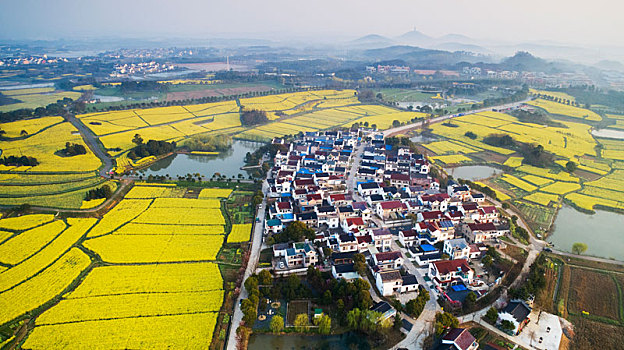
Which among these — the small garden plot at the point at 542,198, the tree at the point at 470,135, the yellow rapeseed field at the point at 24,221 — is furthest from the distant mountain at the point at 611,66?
the yellow rapeseed field at the point at 24,221

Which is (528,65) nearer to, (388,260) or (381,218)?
(381,218)

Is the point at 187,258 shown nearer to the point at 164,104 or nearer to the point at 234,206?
the point at 234,206

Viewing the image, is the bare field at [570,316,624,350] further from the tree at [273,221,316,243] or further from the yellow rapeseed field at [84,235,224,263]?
the yellow rapeseed field at [84,235,224,263]

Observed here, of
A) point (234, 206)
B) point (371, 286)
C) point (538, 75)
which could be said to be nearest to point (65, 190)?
point (234, 206)

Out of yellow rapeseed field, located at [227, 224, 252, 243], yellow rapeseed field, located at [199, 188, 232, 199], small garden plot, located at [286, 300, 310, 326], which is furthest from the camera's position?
yellow rapeseed field, located at [199, 188, 232, 199]

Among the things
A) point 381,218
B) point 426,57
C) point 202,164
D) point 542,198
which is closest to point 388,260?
point 381,218

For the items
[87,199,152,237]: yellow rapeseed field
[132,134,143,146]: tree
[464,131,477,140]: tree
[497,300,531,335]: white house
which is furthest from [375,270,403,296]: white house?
[464,131,477,140]: tree

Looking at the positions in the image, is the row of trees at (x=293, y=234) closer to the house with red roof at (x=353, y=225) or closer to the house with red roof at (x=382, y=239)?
the house with red roof at (x=353, y=225)
